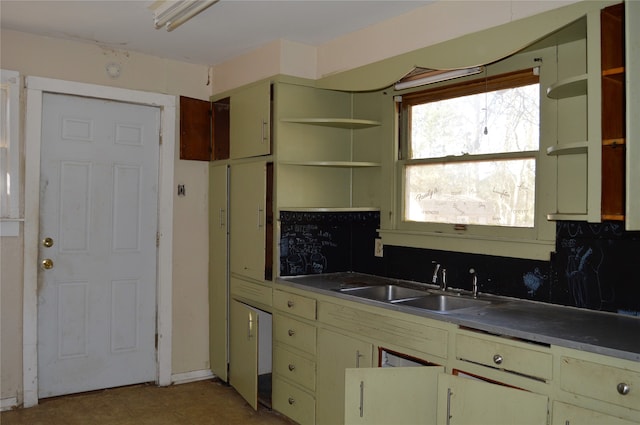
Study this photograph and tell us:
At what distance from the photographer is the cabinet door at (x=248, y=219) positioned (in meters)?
3.57

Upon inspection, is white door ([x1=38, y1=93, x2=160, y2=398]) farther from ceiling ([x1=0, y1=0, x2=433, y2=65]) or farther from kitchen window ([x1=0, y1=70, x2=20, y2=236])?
ceiling ([x1=0, y1=0, x2=433, y2=65])

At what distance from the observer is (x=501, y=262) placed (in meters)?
2.90

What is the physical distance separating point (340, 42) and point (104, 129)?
1748 mm

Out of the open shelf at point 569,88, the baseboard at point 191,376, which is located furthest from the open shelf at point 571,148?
the baseboard at point 191,376

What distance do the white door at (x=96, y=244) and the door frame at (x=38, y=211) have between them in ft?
0.15

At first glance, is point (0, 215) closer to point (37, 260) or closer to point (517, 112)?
point (37, 260)

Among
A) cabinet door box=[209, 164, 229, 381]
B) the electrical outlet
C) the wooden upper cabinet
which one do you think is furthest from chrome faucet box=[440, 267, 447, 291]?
the wooden upper cabinet

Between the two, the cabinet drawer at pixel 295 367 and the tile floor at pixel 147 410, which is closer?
the cabinet drawer at pixel 295 367

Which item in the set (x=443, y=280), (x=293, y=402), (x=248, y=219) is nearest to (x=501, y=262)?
(x=443, y=280)

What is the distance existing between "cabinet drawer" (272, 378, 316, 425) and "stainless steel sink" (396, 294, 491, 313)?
78 centimetres

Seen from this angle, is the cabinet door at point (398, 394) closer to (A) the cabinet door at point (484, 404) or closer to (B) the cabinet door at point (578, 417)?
(A) the cabinet door at point (484, 404)

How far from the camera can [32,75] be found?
11.4ft

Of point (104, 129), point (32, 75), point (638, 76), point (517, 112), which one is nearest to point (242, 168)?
point (104, 129)

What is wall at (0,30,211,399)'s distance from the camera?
344 centimetres
